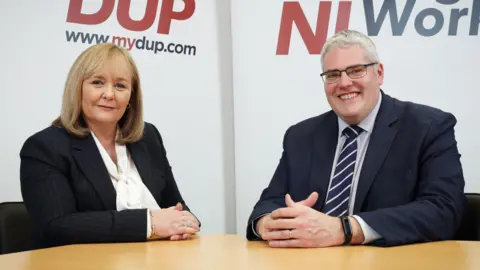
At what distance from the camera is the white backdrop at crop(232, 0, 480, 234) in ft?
12.1

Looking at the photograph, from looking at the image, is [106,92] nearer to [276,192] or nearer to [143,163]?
[143,163]

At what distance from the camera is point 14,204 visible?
289cm

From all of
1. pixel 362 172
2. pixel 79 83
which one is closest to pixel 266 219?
pixel 362 172

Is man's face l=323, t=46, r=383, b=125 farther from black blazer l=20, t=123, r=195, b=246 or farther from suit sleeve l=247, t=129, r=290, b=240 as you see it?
black blazer l=20, t=123, r=195, b=246

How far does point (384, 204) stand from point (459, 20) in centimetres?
167

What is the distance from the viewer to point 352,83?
272 centimetres

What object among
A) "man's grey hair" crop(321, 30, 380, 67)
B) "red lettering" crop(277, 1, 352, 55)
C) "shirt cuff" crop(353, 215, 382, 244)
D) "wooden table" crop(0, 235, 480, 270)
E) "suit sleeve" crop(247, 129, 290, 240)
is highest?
"red lettering" crop(277, 1, 352, 55)

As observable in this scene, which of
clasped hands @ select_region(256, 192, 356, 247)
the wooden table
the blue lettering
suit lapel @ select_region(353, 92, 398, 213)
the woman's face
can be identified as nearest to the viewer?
the wooden table

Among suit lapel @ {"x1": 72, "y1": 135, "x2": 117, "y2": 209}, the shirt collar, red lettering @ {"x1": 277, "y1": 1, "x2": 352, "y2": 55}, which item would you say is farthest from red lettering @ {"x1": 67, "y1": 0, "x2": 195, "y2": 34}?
the shirt collar

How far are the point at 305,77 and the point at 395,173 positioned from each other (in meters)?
1.39

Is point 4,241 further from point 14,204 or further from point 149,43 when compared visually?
point 149,43

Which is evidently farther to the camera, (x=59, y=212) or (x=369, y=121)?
(x=369, y=121)

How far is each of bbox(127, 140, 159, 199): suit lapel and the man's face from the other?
0.92 metres

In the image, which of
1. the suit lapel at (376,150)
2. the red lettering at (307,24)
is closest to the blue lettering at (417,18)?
the red lettering at (307,24)
